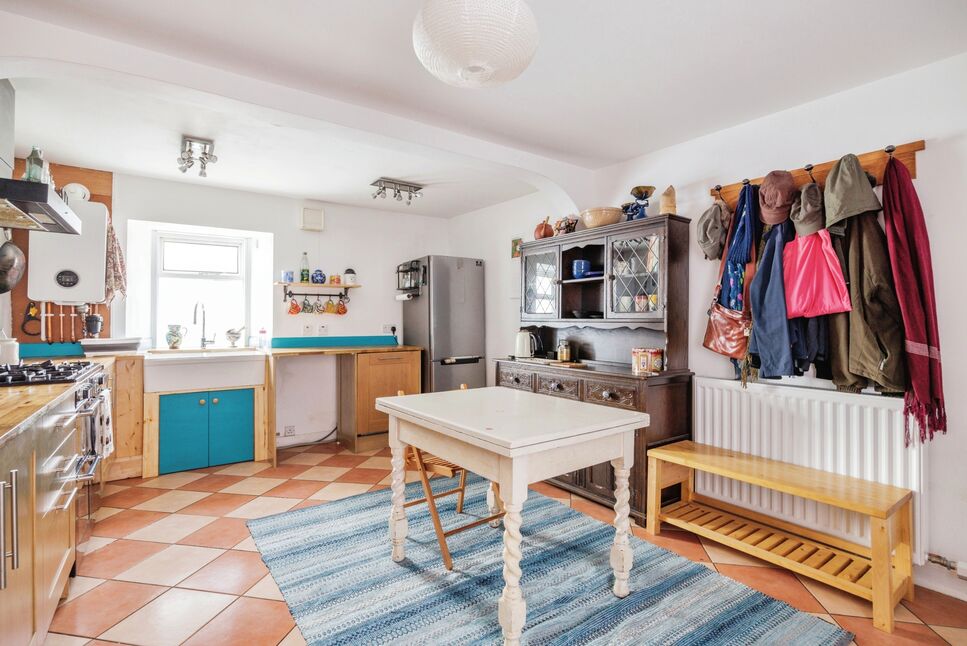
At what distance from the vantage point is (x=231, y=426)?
4203mm

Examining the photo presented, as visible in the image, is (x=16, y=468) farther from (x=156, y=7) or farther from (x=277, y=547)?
(x=156, y=7)

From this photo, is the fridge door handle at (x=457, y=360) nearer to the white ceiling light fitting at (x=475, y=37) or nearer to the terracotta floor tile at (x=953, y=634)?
→ the white ceiling light fitting at (x=475, y=37)

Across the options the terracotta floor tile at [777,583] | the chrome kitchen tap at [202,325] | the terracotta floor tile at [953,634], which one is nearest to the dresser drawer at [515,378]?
the terracotta floor tile at [777,583]

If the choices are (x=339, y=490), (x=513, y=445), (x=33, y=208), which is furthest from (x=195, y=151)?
(x=513, y=445)

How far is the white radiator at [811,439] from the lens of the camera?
7.59 ft

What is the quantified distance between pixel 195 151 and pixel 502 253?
9.32 feet

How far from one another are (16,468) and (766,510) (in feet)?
11.3

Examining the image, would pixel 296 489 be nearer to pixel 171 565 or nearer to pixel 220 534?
pixel 220 534

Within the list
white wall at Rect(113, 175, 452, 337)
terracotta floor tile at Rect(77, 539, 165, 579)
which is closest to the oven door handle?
terracotta floor tile at Rect(77, 539, 165, 579)

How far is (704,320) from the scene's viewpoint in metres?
3.25

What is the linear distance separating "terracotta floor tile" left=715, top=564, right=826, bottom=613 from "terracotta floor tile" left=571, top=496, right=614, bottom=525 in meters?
0.73

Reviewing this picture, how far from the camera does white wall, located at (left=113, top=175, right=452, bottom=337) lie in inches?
168

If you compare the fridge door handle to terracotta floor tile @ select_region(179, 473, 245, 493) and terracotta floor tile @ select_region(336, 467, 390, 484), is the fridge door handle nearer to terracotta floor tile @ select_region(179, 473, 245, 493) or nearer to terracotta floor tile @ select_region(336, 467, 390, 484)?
terracotta floor tile @ select_region(336, 467, 390, 484)

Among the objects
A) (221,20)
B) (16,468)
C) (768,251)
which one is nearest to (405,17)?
(221,20)
